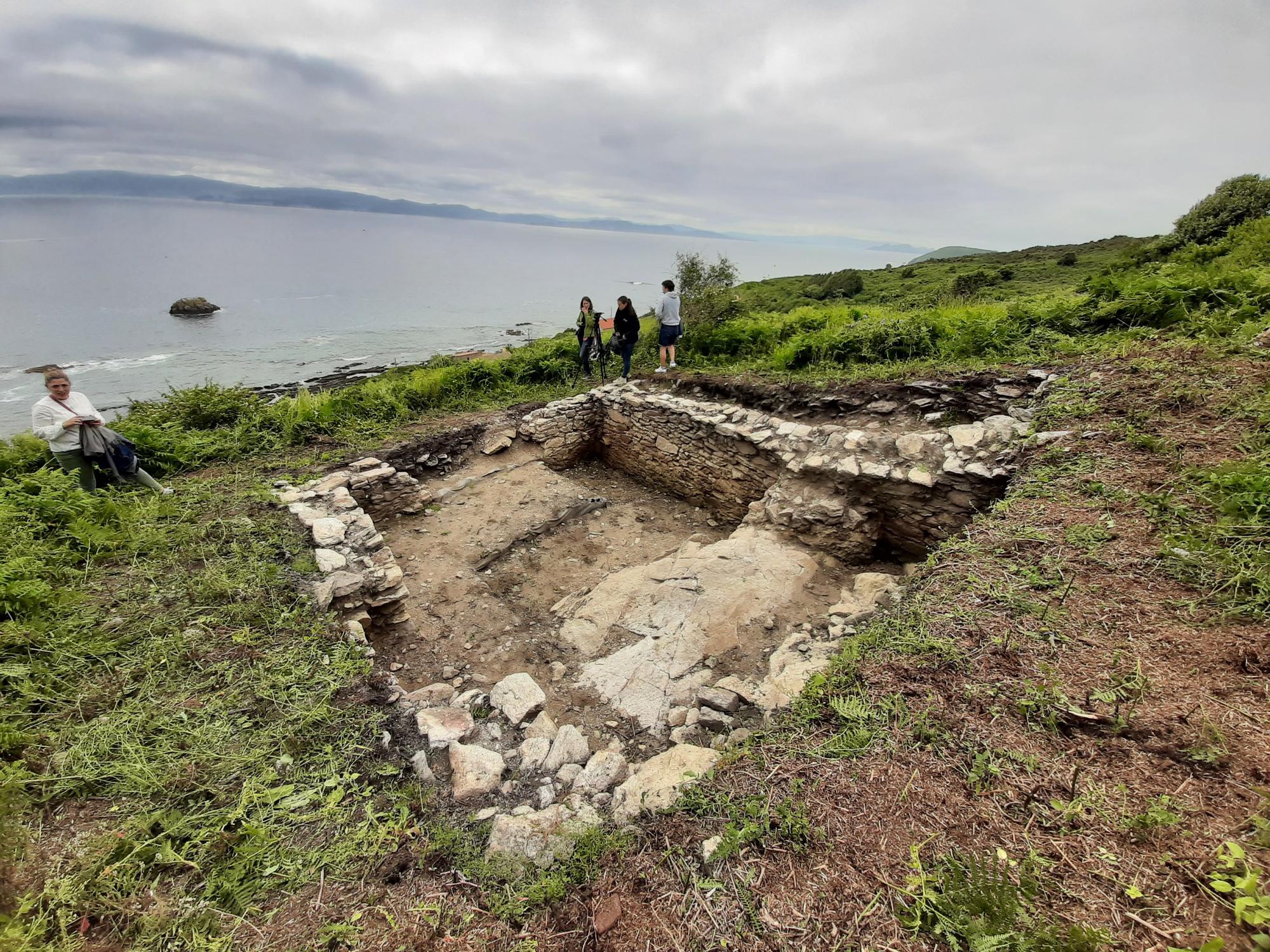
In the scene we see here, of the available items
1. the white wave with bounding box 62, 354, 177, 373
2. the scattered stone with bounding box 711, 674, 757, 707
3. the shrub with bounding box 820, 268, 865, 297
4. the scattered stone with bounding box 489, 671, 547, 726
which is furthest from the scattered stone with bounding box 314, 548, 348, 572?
the shrub with bounding box 820, 268, 865, 297

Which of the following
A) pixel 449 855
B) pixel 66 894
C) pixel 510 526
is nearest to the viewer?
pixel 66 894

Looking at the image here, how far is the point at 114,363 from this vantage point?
2944 cm

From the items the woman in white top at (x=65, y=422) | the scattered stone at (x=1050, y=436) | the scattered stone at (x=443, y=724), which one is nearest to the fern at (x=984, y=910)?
the scattered stone at (x=443, y=724)

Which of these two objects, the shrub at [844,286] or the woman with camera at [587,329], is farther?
the shrub at [844,286]

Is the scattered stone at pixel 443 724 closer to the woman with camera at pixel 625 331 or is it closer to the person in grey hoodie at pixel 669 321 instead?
the woman with camera at pixel 625 331

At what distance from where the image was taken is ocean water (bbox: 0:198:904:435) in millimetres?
28828

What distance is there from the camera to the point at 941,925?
7.23 feet

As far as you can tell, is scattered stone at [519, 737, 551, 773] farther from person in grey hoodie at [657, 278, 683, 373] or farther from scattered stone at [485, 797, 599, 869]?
person in grey hoodie at [657, 278, 683, 373]

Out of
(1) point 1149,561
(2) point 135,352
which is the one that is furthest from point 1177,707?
(2) point 135,352

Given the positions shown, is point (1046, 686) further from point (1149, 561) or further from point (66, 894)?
point (66, 894)

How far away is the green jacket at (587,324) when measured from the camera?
12039 millimetres

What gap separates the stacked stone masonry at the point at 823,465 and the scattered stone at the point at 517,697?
4.42 metres

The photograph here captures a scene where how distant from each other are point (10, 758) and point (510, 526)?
5694 millimetres

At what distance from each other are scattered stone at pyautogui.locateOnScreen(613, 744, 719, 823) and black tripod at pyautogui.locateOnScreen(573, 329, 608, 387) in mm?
9799
